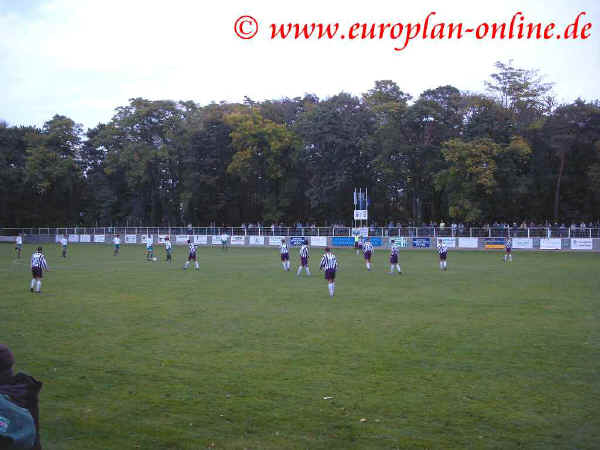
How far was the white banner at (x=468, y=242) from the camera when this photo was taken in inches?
1906

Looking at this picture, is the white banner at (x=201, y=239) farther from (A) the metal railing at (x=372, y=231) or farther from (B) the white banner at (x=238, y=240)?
(B) the white banner at (x=238, y=240)

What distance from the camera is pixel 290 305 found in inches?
683

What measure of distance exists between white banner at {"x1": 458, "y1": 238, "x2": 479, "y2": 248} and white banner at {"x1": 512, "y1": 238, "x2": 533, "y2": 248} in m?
3.23

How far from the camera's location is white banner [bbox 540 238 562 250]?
44.5 m

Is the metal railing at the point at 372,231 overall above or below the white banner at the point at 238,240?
above

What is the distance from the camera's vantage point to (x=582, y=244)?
143ft

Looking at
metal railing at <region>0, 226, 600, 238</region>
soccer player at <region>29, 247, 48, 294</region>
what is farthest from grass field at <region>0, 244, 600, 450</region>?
metal railing at <region>0, 226, 600, 238</region>

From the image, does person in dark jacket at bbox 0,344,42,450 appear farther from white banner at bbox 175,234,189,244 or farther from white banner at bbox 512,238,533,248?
white banner at bbox 175,234,189,244

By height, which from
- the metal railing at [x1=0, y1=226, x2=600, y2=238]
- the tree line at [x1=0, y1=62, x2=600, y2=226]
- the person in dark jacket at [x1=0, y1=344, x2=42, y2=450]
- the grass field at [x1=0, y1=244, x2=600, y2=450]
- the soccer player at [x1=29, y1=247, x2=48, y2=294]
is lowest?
the grass field at [x1=0, y1=244, x2=600, y2=450]

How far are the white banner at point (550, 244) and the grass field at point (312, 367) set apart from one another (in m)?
26.7

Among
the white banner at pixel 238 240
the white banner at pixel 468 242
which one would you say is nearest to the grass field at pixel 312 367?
the white banner at pixel 468 242

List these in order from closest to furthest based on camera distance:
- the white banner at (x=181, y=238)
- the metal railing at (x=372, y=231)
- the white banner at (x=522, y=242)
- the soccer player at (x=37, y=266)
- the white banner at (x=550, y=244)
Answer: the soccer player at (x=37, y=266) → the white banner at (x=550, y=244) → the metal railing at (x=372, y=231) → the white banner at (x=522, y=242) → the white banner at (x=181, y=238)

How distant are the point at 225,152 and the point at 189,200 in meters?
7.99

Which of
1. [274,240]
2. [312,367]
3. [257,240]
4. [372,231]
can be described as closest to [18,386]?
[312,367]
